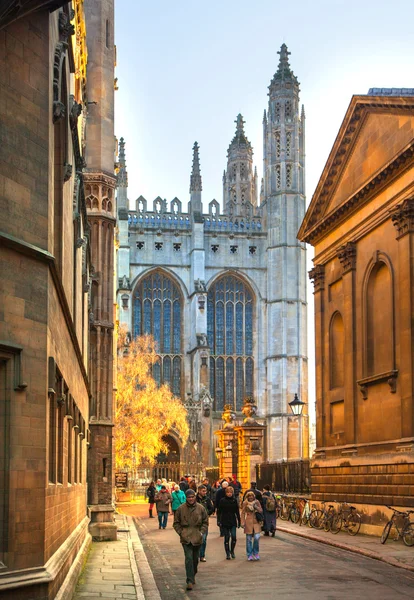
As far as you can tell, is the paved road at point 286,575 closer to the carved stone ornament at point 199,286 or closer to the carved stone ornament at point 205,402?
the carved stone ornament at point 205,402

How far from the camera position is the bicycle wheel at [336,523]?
26.6 metres

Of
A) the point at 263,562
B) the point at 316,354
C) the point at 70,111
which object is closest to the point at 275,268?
the point at 316,354

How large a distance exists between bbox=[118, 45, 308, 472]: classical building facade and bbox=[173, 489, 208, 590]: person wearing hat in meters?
57.5

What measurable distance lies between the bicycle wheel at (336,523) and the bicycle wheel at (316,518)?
146 cm

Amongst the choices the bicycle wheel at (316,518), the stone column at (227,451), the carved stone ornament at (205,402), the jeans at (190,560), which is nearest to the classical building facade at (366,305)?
the bicycle wheel at (316,518)

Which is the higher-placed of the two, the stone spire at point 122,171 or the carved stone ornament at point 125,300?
the stone spire at point 122,171

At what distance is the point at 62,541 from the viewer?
40.3 ft

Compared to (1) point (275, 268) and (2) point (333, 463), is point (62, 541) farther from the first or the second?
(1) point (275, 268)

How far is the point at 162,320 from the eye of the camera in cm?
7625

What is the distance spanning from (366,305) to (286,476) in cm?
1088

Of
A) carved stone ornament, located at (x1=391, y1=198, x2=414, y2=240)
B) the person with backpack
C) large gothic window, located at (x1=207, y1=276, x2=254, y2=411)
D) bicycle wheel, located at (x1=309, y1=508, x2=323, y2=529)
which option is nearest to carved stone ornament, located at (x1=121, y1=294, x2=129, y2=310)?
large gothic window, located at (x1=207, y1=276, x2=254, y2=411)

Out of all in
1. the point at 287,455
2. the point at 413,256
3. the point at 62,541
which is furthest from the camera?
the point at 287,455

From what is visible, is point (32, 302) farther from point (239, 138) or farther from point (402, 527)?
point (239, 138)

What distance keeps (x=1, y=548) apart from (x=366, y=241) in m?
20.6
